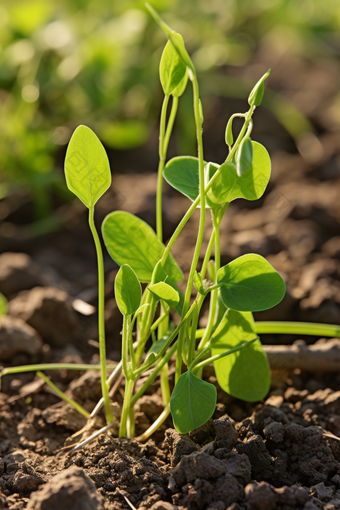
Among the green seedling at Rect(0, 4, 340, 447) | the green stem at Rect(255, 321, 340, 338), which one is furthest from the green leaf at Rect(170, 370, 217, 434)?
the green stem at Rect(255, 321, 340, 338)

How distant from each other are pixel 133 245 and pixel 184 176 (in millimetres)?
159

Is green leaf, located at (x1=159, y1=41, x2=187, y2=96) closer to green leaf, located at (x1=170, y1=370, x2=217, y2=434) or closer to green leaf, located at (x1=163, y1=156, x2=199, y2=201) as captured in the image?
green leaf, located at (x1=163, y1=156, x2=199, y2=201)

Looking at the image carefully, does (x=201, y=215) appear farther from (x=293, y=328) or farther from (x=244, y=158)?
(x=293, y=328)

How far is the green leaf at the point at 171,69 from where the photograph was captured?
77cm

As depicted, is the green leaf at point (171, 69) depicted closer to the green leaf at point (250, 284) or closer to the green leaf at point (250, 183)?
the green leaf at point (250, 183)

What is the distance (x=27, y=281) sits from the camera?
57.3 inches

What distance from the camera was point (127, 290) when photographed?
2.43 ft

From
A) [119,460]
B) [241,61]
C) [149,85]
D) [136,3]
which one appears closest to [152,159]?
[149,85]

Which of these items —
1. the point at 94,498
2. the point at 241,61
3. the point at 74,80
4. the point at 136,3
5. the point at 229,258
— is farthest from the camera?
the point at 241,61

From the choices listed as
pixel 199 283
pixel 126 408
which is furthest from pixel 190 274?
pixel 126 408

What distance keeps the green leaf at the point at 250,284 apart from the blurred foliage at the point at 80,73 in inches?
43.8

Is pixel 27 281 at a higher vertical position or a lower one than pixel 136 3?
lower

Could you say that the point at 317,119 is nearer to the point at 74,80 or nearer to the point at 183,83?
the point at 74,80

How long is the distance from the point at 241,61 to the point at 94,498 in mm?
2948
